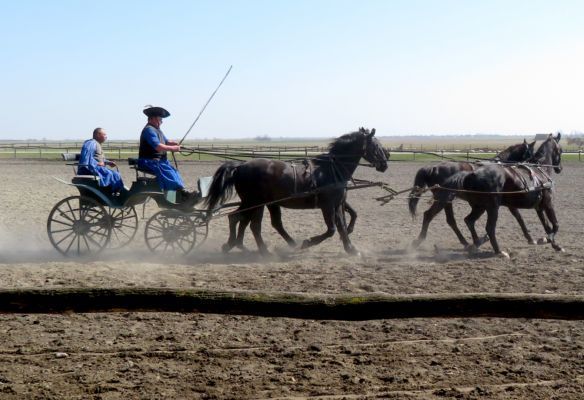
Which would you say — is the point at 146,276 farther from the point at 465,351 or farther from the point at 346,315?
the point at 346,315

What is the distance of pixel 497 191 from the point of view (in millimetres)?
11062

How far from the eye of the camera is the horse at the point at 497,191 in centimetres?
1104

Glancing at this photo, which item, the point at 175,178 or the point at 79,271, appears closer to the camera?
the point at 79,271

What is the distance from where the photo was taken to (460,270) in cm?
931

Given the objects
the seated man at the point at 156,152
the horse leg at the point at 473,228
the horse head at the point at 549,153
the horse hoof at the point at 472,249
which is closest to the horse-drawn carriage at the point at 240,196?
the seated man at the point at 156,152

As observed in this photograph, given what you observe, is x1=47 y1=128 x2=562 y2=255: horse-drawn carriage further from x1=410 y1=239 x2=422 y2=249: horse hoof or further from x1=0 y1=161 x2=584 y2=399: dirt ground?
x1=0 y1=161 x2=584 y2=399: dirt ground

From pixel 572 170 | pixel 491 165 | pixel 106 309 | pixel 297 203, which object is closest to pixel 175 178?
pixel 297 203

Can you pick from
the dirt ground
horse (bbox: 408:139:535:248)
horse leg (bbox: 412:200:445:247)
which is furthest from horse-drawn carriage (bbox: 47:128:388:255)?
horse leg (bbox: 412:200:445:247)

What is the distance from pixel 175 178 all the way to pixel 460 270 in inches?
170

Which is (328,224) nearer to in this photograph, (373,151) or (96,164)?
(373,151)

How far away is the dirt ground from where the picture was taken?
4.76 meters

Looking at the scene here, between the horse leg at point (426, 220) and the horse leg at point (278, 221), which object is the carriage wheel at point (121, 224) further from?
the horse leg at point (426, 220)

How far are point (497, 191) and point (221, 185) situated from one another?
4.42 m

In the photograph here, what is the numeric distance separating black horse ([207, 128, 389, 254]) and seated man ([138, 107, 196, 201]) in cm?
71
